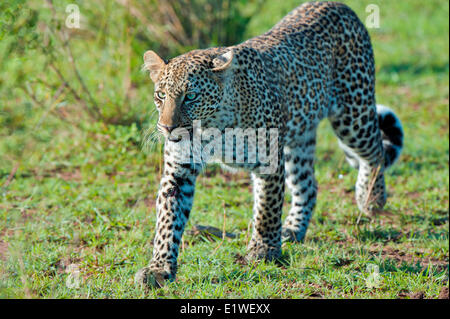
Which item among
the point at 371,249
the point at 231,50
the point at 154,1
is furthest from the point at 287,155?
the point at 154,1

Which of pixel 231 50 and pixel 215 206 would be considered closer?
pixel 231 50

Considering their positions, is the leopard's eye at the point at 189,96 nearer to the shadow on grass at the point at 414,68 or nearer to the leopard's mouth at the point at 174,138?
the leopard's mouth at the point at 174,138

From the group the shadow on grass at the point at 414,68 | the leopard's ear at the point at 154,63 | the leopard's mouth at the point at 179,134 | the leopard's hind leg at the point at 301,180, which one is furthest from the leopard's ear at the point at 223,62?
the shadow on grass at the point at 414,68

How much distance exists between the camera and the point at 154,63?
18.3ft

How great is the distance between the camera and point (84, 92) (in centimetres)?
922

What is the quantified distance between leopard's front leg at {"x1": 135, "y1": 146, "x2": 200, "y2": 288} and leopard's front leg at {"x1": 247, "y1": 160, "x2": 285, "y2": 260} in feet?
2.03

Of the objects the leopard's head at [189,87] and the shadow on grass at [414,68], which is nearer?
the leopard's head at [189,87]

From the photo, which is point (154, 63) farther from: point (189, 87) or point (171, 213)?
point (171, 213)

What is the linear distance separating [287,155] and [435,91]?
4957mm

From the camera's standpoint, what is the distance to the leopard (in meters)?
5.42

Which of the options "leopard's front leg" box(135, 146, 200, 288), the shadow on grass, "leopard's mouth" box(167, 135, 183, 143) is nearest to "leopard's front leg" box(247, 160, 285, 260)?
"leopard's front leg" box(135, 146, 200, 288)

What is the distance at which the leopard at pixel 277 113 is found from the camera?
5.42 meters

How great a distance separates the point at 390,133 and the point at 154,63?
3.58m
